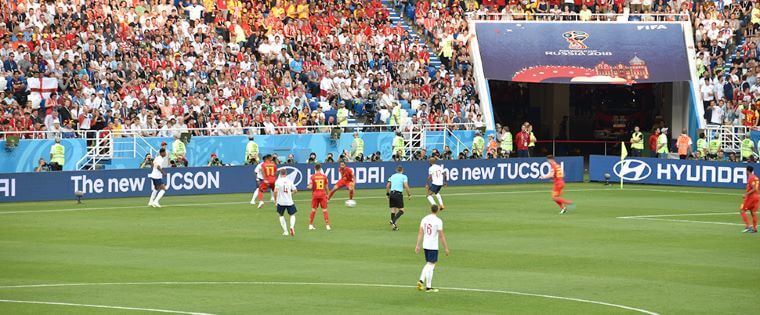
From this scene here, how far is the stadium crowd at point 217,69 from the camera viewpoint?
51.5m

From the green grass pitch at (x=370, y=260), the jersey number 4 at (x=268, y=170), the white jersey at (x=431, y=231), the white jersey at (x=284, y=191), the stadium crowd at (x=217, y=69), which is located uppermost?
the stadium crowd at (x=217, y=69)

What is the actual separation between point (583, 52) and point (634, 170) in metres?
8.85

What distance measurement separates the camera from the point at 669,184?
58.1 m

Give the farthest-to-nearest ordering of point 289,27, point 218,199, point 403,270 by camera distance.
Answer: point 289,27 < point 218,199 < point 403,270

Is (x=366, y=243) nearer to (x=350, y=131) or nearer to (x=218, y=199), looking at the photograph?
(x=218, y=199)

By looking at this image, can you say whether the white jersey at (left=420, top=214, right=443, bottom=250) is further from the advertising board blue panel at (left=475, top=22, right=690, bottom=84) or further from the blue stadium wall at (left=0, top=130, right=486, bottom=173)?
the advertising board blue panel at (left=475, top=22, right=690, bottom=84)

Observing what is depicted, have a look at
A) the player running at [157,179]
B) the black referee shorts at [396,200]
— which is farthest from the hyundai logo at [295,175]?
the black referee shorts at [396,200]

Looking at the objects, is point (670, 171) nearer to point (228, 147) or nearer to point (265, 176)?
point (228, 147)

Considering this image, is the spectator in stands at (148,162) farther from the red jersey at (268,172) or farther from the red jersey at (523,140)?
the red jersey at (523,140)

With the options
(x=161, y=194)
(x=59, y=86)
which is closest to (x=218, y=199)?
(x=161, y=194)

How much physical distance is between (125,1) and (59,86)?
253 inches

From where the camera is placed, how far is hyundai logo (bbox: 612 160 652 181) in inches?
2301

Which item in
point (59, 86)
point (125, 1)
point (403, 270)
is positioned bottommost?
point (403, 270)

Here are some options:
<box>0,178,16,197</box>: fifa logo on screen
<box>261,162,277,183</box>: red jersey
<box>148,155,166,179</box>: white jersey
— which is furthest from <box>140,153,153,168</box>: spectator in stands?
<box>261,162,277,183</box>: red jersey
